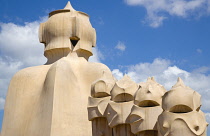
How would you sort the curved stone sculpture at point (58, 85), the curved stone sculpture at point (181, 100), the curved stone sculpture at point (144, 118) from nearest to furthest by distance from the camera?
the curved stone sculpture at point (181, 100) < the curved stone sculpture at point (144, 118) < the curved stone sculpture at point (58, 85)

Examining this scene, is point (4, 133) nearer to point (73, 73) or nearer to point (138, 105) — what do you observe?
point (73, 73)

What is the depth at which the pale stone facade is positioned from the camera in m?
6.42

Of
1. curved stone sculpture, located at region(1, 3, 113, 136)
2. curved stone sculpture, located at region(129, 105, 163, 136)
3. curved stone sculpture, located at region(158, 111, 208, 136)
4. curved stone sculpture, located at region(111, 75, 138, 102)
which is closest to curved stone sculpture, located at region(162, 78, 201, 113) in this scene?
curved stone sculpture, located at region(158, 111, 208, 136)

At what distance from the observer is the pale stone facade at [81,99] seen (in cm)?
642

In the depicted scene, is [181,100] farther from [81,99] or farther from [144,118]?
[81,99]

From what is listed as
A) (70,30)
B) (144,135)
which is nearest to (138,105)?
(144,135)

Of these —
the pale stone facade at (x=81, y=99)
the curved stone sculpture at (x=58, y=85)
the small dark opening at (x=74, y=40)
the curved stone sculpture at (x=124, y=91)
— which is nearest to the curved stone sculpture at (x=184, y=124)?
the pale stone facade at (x=81, y=99)

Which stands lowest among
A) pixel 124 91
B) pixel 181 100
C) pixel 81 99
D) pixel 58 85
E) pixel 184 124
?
pixel 184 124

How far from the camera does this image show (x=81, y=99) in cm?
1211

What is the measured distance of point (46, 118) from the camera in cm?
1141

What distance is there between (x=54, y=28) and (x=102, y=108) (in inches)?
217

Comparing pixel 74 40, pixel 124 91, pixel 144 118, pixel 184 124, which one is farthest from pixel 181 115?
pixel 74 40

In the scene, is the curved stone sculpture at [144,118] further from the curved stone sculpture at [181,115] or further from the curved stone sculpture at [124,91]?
the curved stone sculpture at [124,91]

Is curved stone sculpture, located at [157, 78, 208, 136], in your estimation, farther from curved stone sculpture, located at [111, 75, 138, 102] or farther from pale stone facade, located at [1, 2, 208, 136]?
curved stone sculpture, located at [111, 75, 138, 102]
